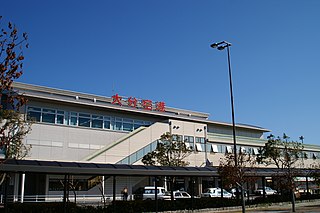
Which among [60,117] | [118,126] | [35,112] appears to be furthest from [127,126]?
[35,112]

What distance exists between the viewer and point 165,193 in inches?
1602

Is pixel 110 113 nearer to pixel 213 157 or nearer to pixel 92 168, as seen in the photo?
pixel 213 157

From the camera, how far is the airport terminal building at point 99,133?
42.8m

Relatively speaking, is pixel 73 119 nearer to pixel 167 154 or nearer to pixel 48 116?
pixel 48 116

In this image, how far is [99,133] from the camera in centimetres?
4856

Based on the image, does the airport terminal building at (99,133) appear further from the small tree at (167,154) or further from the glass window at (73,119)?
the small tree at (167,154)

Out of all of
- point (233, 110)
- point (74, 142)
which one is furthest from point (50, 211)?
point (74, 142)

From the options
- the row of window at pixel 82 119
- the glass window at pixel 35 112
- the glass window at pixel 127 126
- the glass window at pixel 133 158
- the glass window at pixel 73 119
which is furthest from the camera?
the glass window at pixel 127 126

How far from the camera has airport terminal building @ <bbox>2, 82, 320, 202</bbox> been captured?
4281 centimetres

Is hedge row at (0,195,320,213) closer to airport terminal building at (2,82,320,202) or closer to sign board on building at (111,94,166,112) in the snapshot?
airport terminal building at (2,82,320,202)

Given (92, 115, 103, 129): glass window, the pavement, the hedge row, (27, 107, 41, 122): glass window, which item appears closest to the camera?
the hedge row

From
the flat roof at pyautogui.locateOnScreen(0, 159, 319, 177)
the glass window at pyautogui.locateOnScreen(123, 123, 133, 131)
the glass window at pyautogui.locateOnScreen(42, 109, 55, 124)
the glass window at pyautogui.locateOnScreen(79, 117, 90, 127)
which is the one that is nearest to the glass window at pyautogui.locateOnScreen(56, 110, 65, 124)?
the glass window at pyautogui.locateOnScreen(42, 109, 55, 124)

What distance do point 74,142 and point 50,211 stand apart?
81.4 ft

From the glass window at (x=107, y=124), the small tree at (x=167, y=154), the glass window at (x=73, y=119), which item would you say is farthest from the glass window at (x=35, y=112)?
the small tree at (x=167, y=154)
